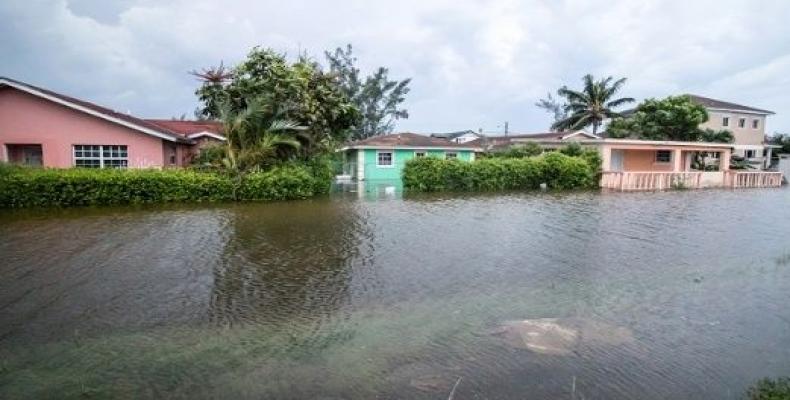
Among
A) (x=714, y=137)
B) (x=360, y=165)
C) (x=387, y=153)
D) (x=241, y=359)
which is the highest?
(x=714, y=137)

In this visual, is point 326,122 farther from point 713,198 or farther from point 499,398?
point 499,398

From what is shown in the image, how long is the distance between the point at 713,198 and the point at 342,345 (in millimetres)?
24299

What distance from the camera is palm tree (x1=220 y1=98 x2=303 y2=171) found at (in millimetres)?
20594

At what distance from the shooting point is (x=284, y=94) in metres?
21.8

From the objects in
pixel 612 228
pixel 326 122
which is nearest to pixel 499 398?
pixel 612 228

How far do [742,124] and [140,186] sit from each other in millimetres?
48446

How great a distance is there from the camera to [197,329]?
6.16 metres

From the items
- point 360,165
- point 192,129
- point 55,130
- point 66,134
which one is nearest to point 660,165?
point 360,165

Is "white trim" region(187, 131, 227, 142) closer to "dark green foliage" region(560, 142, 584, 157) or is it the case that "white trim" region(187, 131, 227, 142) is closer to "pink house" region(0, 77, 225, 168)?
"pink house" region(0, 77, 225, 168)

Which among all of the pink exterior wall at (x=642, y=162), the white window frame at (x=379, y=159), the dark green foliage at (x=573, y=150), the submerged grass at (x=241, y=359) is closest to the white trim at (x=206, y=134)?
the white window frame at (x=379, y=159)

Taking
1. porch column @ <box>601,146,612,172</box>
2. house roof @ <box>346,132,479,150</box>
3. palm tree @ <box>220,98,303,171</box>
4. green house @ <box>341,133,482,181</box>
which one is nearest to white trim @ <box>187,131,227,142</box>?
palm tree @ <box>220,98,303,171</box>

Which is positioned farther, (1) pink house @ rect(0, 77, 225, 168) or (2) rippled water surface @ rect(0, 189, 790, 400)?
(1) pink house @ rect(0, 77, 225, 168)

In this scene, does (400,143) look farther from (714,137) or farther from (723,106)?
(723,106)

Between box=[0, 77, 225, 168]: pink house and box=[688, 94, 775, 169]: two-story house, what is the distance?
42.9 m
